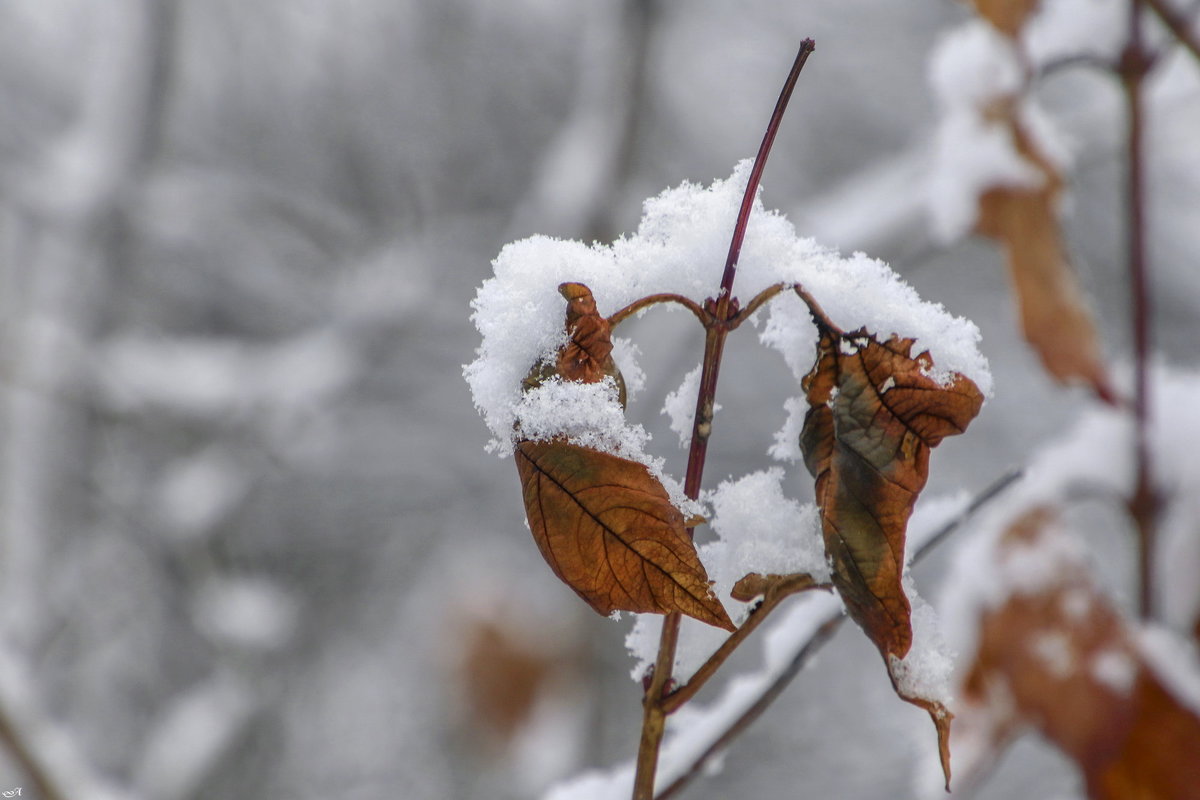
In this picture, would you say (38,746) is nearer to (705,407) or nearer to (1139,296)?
(705,407)

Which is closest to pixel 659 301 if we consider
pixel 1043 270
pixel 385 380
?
pixel 1043 270

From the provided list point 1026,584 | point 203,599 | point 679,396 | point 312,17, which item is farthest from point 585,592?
point 312,17

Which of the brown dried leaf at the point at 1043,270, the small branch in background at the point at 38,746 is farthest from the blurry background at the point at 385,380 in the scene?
the brown dried leaf at the point at 1043,270

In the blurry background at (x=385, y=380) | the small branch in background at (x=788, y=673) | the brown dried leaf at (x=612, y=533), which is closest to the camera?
the brown dried leaf at (x=612, y=533)

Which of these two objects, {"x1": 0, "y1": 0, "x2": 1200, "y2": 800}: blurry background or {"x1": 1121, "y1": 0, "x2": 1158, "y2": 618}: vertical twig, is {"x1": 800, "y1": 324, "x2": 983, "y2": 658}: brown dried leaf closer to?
{"x1": 1121, "y1": 0, "x2": 1158, "y2": 618}: vertical twig

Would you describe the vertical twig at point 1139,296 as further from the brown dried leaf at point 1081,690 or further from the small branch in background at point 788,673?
the small branch in background at point 788,673

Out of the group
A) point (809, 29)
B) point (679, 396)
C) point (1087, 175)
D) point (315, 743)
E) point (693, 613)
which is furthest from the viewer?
point (315, 743)

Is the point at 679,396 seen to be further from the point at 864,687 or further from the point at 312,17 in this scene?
the point at 864,687
